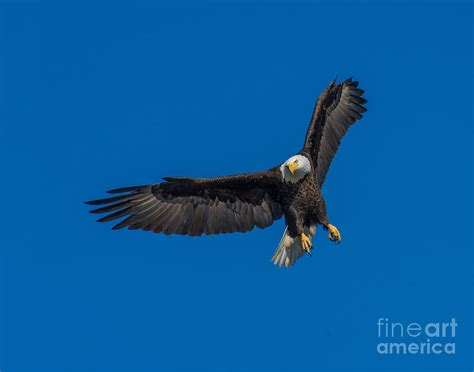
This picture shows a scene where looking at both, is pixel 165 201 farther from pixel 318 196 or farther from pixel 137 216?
pixel 318 196

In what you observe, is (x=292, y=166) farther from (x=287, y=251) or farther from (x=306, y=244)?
(x=287, y=251)

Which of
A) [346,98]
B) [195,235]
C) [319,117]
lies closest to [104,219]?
[195,235]

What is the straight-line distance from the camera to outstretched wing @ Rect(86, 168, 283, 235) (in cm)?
1041

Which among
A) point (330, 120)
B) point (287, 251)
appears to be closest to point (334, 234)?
point (287, 251)

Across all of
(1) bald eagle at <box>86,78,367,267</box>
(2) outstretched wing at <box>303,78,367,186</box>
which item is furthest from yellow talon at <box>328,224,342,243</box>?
(2) outstretched wing at <box>303,78,367,186</box>

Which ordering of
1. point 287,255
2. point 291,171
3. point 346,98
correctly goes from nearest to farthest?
point 291,171 < point 287,255 < point 346,98

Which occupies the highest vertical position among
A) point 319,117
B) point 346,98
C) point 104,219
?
point 346,98

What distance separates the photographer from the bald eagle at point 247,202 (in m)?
10.2

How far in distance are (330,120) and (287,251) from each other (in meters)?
1.70

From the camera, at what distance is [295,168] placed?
32.9ft

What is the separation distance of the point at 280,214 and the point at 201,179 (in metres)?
1.01

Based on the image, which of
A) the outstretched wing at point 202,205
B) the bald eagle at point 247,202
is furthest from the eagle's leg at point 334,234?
the outstretched wing at point 202,205

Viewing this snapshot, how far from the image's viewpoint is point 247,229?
34.9 ft

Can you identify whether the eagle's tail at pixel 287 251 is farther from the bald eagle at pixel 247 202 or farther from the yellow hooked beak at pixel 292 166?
the yellow hooked beak at pixel 292 166
